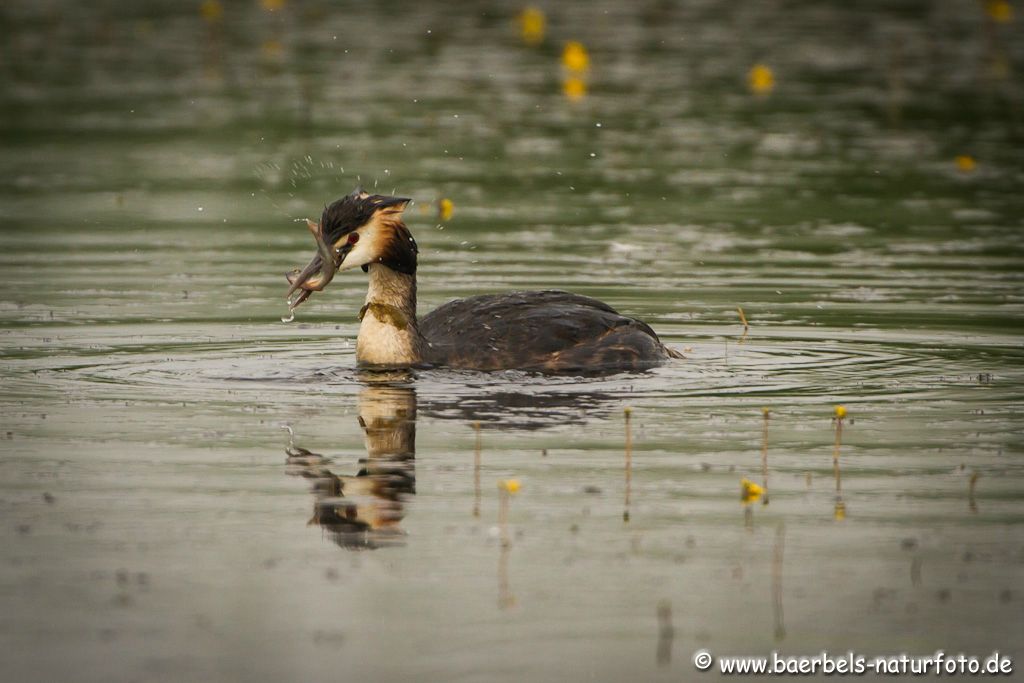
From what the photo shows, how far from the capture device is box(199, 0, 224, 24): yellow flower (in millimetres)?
37862

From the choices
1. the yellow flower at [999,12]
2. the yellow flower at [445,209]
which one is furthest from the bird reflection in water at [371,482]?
the yellow flower at [999,12]

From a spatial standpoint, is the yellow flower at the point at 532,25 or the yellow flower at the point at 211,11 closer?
the yellow flower at the point at 532,25

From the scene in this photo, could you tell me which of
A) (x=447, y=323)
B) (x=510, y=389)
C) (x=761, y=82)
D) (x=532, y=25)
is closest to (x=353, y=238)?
(x=447, y=323)

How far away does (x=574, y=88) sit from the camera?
28.3 metres

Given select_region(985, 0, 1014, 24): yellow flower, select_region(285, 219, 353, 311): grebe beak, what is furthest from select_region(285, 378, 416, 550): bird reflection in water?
select_region(985, 0, 1014, 24): yellow flower

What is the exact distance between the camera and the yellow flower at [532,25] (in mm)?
34688

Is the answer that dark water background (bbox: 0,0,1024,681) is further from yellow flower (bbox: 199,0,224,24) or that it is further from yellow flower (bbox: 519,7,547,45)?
yellow flower (bbox: 199,0,224,24)

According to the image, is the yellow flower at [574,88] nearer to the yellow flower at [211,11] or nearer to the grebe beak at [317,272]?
the yellow flower at [211,11]

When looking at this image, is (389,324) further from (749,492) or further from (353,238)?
(749,492)

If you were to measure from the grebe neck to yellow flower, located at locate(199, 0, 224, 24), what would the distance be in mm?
25808

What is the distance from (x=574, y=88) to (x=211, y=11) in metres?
12.5

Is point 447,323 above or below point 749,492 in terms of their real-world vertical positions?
above

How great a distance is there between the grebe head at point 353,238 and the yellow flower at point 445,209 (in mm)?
2894

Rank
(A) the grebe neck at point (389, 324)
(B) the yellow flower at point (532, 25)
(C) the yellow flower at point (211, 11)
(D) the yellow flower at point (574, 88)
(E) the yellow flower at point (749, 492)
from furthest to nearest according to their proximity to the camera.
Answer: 1. (C) the yellow flower at point (211, 11)
2. (B) the yellow flower at point (532, 25)
3. (D) the yellow flower at point (574, 88)
4. (A) the grebe neck at point (389, 324)
5. (E) the yellow flower at point (749, 492)
